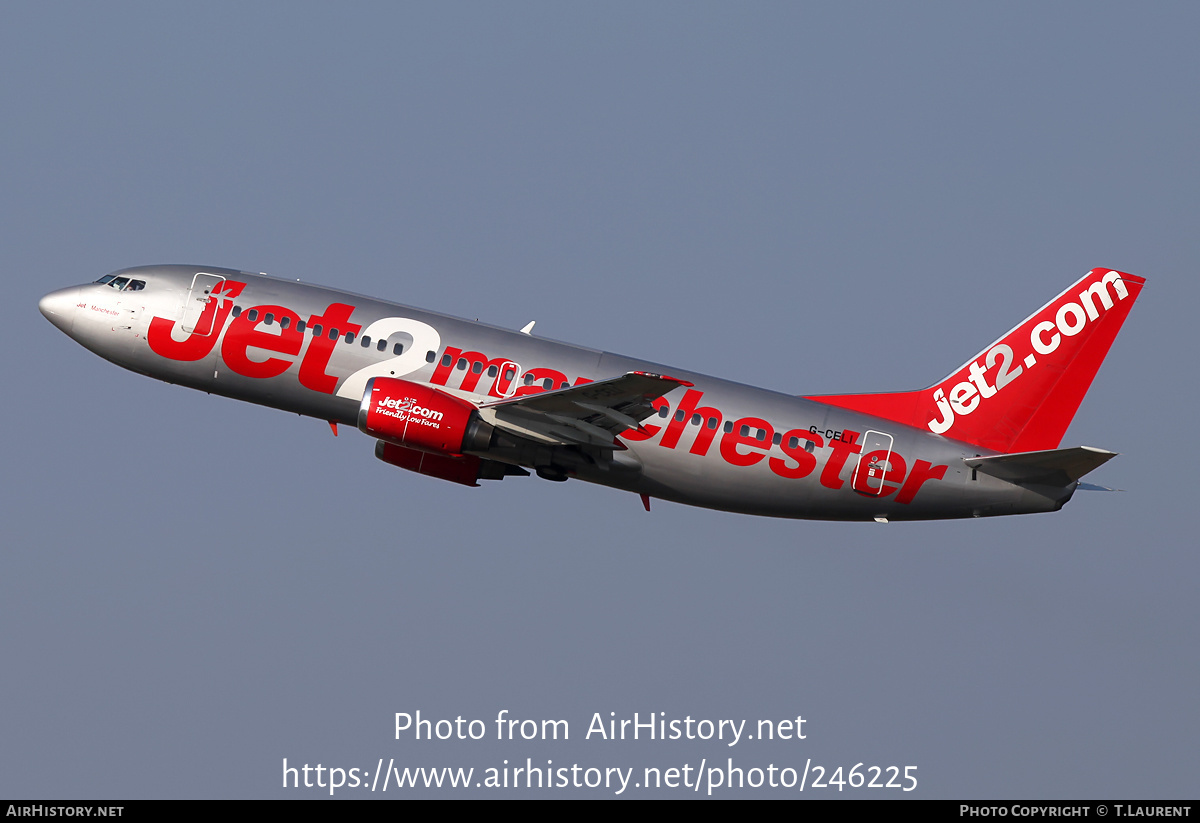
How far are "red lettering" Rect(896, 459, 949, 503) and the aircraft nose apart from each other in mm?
27406

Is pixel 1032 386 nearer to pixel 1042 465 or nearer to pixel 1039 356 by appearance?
pixel 1039 356

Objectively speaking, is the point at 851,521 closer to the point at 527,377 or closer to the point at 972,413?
the point at 972,413

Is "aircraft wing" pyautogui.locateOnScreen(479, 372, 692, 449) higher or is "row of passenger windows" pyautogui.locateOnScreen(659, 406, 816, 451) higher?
"row of passenger windows" pyautogui.locateOnScreen(659, 406, 816, 451)

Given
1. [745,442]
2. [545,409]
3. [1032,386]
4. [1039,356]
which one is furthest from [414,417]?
[1039,356]

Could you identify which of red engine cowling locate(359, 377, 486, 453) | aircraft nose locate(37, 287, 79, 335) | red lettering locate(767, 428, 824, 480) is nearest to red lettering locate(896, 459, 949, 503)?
red lettering locate(767, 428, 824, 480)

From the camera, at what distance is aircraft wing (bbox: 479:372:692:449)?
37.9 metres

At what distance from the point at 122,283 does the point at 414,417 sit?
11700mm

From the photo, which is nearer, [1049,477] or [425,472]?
[1049,477]

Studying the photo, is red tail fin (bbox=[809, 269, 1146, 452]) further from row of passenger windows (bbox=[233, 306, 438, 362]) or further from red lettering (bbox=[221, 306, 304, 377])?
red lettering (bbox=[221, 306, 304, 377])

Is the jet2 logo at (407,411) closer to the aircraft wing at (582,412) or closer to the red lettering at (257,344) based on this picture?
the aircraft wing at (582,412)

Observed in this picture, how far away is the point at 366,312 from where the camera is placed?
4125cm

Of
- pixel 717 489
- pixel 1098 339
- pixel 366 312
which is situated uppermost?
pixel 1098 339

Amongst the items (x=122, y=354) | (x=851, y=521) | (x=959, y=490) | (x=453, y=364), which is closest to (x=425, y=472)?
(x=453, y=364)

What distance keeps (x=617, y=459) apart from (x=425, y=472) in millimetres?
6890
